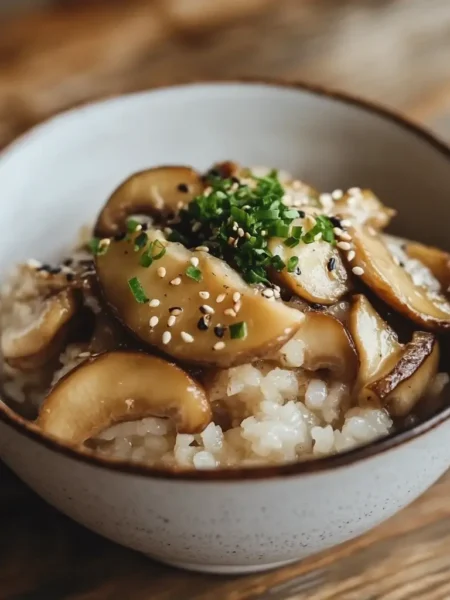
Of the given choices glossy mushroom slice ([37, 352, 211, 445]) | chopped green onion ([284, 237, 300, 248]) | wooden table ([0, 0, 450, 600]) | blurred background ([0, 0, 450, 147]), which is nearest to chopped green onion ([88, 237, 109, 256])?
glossy mushroom slice ([37, 352, 211, 445])

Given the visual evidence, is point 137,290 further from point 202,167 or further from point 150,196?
point 202,167

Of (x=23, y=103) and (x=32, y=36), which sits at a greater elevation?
(x=32, y=36)

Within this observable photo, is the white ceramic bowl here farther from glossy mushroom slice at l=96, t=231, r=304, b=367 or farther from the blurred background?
the blurred background

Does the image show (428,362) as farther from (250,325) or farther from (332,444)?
(250,325)

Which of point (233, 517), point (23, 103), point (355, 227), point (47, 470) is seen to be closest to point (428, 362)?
point (355, 227)

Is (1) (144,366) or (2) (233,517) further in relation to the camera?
(1) (144,366)

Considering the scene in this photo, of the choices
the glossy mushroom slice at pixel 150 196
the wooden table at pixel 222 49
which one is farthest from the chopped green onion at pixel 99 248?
the wooden table at pixel 222 49
